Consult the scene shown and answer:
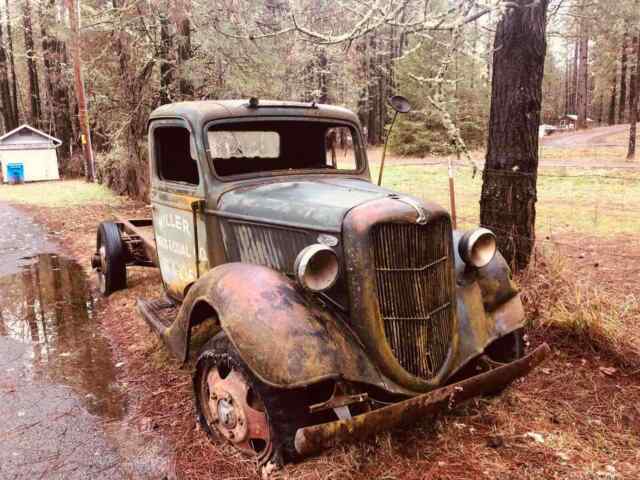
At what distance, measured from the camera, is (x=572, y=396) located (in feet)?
11.6

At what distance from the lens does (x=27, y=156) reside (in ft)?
71.3

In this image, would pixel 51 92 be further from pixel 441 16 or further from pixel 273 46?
pixel 441 16

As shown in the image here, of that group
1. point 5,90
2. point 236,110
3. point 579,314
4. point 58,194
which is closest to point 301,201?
point 236,110

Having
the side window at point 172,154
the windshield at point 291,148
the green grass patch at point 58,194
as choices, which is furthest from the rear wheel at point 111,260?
the green grass patch at point 58,194

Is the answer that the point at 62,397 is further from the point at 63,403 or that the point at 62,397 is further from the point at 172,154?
the point at 172,154

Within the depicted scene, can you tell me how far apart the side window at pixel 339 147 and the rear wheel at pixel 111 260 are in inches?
115

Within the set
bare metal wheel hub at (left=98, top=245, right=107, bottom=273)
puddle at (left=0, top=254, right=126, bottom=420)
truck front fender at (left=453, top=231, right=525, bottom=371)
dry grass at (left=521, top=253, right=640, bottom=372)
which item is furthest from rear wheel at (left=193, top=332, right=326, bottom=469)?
bare metal wheel hub at (left=98, top=245, right=107, bottom=273)

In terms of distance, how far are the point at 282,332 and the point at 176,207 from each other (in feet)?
6.67

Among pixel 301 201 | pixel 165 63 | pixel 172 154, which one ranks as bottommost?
pixel 301 201

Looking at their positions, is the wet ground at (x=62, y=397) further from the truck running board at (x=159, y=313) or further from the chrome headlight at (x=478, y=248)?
the chrome headlight at (x=478, y=248)

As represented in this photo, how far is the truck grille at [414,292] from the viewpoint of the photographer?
2807 mm

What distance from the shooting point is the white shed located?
21188 mm

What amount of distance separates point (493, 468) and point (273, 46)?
951 centimetres

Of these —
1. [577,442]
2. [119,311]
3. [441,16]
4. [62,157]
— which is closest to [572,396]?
[577,442]
